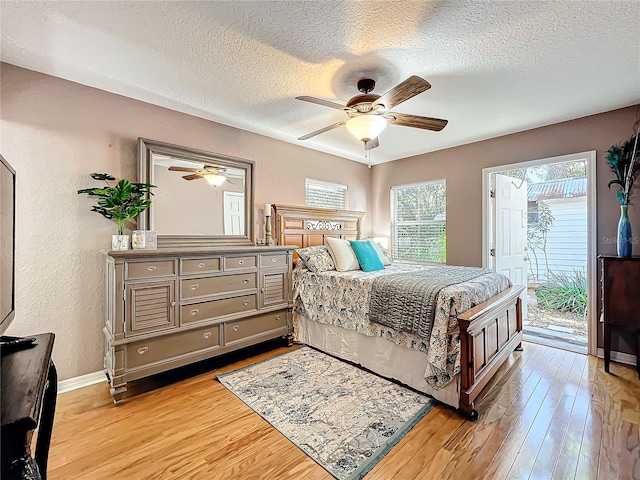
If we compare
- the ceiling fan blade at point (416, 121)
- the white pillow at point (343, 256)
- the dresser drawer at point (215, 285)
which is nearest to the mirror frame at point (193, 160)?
the dresser drawer at point (215, 285)

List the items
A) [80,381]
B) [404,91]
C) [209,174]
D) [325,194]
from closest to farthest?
[404,91] → [80,381] → [209,174] → [325,194]

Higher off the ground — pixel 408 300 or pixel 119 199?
pixel 119 199

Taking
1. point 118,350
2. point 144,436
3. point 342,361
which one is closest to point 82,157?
point 118,350

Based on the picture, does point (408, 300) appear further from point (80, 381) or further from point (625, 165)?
point (80, 381)

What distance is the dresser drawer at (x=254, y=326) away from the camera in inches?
114

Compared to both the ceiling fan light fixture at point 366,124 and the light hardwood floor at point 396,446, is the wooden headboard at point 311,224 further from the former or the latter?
the light hardwood floor at point 396,446

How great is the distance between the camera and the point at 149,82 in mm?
2518

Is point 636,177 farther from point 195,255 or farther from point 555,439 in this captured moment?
point 195,255

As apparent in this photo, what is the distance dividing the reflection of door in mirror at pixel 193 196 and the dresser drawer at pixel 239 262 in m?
0.53

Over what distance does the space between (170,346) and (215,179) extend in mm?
1747

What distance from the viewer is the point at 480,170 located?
4.00 meters

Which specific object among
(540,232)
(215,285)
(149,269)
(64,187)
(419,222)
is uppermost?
(64,187)

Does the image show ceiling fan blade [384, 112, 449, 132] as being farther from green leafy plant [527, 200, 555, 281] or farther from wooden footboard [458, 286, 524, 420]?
green leafy plant [527, 200, 555, 281]

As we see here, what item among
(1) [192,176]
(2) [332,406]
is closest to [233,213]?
(1) [192,176]
